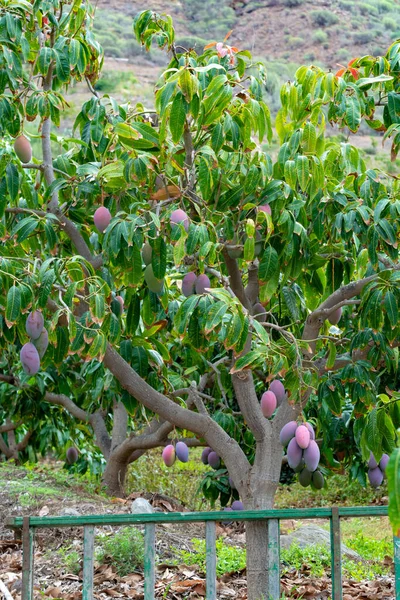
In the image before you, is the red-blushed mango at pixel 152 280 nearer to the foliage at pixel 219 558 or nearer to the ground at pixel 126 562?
the ground at pixel 126 562

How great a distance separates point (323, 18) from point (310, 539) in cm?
3122

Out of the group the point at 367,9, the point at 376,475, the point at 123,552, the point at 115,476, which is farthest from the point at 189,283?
the point at 367,9

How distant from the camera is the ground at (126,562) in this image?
3.88 meters

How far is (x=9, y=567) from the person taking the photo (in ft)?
13.6

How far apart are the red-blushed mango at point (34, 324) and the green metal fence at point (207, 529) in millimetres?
639

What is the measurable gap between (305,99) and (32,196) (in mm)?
1303

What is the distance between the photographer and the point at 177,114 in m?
A: 2.83

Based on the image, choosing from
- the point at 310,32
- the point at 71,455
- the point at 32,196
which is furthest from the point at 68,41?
the point at 310,32

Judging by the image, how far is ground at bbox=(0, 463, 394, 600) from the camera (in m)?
3.88

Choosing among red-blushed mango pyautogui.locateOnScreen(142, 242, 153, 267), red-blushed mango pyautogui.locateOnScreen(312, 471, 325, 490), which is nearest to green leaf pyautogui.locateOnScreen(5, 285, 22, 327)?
red-blushed mango pyautogui.locateOnScreen(142, 242, 153, 267)

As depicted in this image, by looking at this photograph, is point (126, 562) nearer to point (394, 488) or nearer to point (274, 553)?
point (274, 553)

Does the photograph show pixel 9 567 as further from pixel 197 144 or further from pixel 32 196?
pixel 197 144

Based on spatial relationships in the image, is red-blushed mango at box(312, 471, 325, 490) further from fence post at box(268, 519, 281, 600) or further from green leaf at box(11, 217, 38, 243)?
green leaf at box(11, 217, 38, 243)

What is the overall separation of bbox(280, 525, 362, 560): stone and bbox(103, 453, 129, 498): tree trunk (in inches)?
51.7
